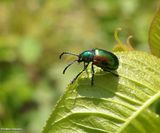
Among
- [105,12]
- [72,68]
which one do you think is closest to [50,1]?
[105,12]

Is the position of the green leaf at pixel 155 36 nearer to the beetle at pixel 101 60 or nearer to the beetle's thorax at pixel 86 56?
the beetle at pixel 101 60

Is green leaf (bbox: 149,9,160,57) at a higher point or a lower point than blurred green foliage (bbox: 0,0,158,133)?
higher

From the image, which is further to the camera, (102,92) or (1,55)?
(1,55)

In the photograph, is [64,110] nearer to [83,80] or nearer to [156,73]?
[83,80]

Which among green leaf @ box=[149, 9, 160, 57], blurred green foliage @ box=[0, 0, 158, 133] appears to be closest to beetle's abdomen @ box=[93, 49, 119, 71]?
green leaf @ box=[149, 9, 160, 57]

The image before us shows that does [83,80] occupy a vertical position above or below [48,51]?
above

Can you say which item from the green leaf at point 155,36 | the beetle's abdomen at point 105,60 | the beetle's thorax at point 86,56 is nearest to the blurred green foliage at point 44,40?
the beetle's thorax at point 86,56

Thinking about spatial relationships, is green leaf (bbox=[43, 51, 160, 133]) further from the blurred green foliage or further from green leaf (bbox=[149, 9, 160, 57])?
the blurred green foliage
